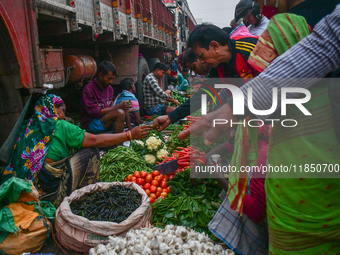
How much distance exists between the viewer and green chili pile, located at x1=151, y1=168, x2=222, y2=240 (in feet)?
7.72

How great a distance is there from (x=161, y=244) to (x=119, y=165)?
6.04 ft

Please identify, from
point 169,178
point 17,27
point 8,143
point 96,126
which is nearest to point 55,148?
point 8,143

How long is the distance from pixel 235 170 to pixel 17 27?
2.19 m

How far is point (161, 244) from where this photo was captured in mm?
1943

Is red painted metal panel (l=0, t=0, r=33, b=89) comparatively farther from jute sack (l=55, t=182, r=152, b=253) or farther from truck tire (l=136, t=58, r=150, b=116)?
truck tire (l=136, t=58, r=150, b=116)

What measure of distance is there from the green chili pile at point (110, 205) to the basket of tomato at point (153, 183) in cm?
31

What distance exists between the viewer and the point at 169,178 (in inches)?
132

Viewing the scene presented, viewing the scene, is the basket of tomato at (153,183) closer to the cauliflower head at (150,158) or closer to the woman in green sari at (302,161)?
the cauliflower head at (150,158)

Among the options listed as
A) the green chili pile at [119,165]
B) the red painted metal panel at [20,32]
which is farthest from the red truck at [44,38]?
the green chili pile at [119,165]

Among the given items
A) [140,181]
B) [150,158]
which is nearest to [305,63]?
[140,181]

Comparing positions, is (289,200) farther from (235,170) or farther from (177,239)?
(177,239)

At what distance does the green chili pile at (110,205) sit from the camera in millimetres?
2433

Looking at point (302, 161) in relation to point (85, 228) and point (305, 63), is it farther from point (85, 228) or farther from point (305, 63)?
point (85, 228)

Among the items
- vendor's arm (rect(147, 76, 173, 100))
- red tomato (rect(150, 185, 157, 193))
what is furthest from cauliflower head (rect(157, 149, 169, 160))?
vendor's arm (rect(147, 76, 173, 100))
